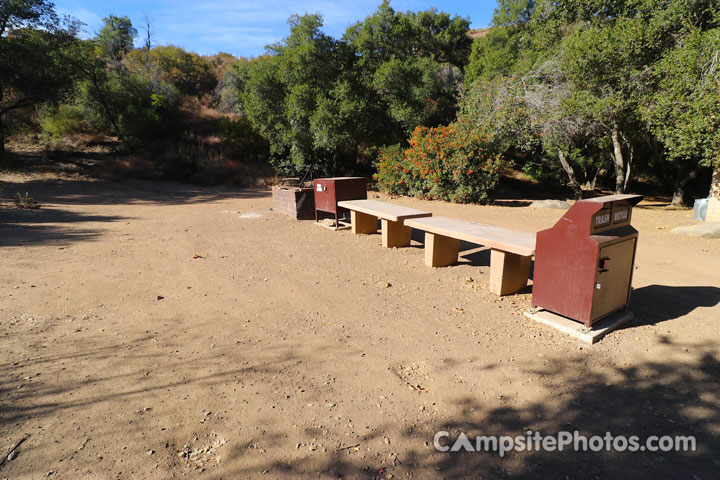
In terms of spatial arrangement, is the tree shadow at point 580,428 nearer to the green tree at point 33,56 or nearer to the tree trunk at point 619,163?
the tree trunk at point 619,163

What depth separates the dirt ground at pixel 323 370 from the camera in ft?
7.00

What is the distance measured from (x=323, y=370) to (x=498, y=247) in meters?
2.23

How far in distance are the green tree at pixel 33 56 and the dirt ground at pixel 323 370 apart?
516 inches

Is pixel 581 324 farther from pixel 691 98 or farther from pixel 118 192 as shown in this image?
pixel 118 192

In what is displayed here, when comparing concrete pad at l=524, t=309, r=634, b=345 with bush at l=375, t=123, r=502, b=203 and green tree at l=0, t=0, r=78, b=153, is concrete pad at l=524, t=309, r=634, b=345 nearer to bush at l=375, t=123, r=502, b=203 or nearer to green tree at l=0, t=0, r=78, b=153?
bush at l=375, t=123, r=502, b=203

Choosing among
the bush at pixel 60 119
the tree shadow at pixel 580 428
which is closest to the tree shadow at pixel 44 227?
the tree shadow at pixel 580 428

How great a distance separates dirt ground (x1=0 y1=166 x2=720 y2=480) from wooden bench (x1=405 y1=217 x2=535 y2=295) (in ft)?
0.67

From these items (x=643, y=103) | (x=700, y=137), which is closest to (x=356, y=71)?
(x=643, y=103)

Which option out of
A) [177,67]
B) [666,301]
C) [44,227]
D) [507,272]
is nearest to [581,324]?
[507,272]

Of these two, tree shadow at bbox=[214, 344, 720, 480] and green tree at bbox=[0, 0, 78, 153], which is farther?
green tree at bbox=[0, 0, 78, 153]

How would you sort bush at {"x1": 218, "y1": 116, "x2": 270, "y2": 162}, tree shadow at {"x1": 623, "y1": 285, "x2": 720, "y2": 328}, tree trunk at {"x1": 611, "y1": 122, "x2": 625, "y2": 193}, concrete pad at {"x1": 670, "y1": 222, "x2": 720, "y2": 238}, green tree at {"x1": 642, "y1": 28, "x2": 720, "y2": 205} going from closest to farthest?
tree shadow at {"x1": 623, "y1": 285, "x2": 720, "y2": 328}, concrete pad at {"x1": 670, "y1": 222, "x2": 720, "y2": 238}, green tree at {"x1": 642, "y1": 28, "x2": 720, "y2": 205}, tree trunk at {"x1": 611, "y1": 122, "x2": 625, "y2": 193}, bush at {"x1": 218, "y1": 116, "x2": 270, "y2": 162}

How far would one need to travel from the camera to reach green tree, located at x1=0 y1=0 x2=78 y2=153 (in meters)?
14.4

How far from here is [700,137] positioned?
322 inches

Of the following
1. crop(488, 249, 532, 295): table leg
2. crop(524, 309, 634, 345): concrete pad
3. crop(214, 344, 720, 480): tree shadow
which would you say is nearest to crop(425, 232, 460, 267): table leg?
crop(488, 249, 532, 295): table leg
